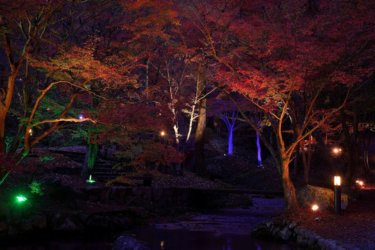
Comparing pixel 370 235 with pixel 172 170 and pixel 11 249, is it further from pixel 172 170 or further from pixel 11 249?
pixel 172 170

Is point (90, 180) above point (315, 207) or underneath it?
above

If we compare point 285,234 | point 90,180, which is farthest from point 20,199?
point 285,234

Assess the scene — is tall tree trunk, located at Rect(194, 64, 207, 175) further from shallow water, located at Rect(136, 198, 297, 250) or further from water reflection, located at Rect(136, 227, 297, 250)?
water reflection, located at Rect(136, 227, 297, 250)

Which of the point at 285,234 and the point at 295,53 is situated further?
the point at 295,53

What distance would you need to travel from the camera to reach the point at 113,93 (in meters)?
18.0

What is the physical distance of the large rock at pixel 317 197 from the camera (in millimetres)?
13297

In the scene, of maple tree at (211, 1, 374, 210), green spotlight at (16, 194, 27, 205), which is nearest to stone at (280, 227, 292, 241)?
maple tree at (211, 1, 374, 210)

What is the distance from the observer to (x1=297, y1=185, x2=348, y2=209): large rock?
1330 cm

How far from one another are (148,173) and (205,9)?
7.57m

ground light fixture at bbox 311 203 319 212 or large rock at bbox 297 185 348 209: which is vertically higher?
large rock at bbox 297 185 348 209

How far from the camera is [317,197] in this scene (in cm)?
1332

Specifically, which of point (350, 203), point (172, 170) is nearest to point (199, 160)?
point (172, 170)

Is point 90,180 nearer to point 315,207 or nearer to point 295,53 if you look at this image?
point 315,207

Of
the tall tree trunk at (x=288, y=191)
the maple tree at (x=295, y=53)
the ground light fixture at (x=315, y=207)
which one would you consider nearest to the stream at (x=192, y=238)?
the tall tree trunk at (x=288, y=191)
